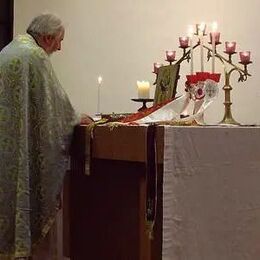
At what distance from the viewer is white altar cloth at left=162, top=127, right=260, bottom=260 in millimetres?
1576

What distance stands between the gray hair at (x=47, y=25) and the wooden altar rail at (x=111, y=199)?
39 centimetres

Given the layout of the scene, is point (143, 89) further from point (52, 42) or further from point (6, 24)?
point (6, 24)

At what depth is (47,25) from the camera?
209 cm

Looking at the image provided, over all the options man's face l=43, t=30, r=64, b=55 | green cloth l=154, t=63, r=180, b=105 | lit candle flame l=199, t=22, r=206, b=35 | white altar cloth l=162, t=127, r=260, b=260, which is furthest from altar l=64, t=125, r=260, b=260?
lit candle flame l=199, t=22, r=206, b=35

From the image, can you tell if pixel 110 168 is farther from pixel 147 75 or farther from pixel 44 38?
pixel 147 75

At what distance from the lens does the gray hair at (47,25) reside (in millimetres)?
2074

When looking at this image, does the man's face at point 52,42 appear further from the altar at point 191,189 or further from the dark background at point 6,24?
the dark background at point 6,24

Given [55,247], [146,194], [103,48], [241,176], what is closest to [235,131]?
[241,176]

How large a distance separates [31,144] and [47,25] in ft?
1.46

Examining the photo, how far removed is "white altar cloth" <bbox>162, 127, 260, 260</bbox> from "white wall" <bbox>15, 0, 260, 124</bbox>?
4.25 ft

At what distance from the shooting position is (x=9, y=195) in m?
2.00

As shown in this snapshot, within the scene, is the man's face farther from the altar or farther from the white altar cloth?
the white altar cloth

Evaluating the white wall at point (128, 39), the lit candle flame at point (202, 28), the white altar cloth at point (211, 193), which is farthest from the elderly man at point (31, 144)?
the white wall at point (128, 39)

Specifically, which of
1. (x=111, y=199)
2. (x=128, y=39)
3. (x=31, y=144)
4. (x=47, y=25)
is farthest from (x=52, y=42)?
(x=128, y=39)
